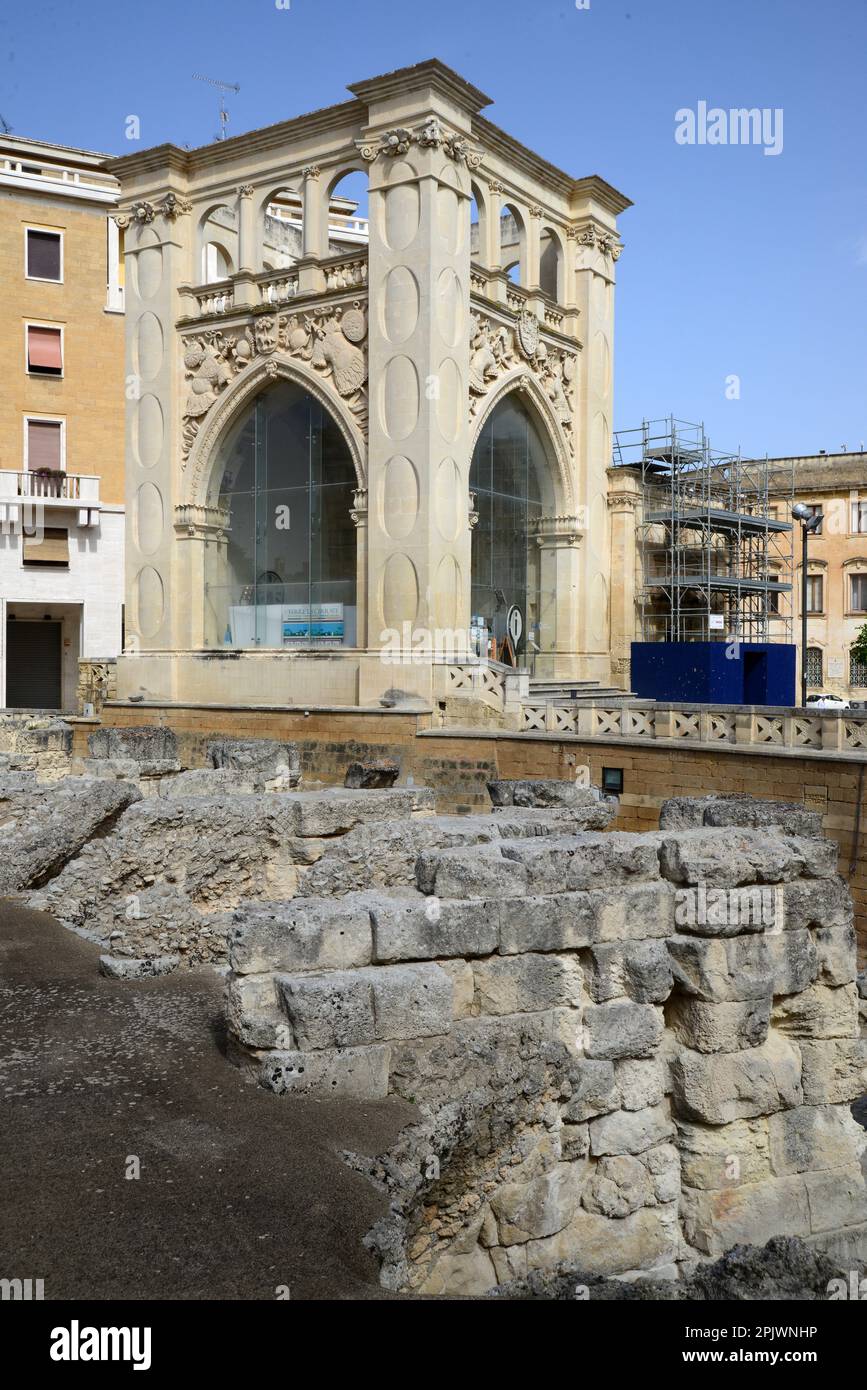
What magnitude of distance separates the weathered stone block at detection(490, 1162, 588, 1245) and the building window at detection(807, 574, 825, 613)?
32682mm

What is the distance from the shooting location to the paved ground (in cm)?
328

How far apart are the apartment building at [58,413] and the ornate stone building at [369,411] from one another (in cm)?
485

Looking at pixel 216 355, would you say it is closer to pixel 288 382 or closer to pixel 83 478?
pixel 288 382

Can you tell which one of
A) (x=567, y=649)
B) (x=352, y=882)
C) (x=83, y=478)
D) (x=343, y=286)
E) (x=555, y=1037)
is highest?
(x=343, y=286)

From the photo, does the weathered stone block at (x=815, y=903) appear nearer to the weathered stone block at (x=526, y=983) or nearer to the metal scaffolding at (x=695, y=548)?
the weathered stone block at (x=526, y=983)

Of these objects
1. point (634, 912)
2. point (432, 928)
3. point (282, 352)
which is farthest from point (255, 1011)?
point (282, 352)

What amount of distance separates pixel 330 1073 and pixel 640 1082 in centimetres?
173

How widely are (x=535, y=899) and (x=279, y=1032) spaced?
1400 millimetres

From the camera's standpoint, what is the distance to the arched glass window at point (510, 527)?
2225 cm

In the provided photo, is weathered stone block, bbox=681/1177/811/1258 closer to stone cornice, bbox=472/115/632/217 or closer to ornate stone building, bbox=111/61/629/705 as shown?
ornate stone building, bbox=111/61/629/705

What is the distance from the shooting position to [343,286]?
68.7 feet

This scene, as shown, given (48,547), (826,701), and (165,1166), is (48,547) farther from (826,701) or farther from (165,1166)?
(165,1166)
